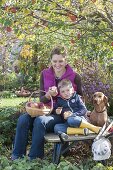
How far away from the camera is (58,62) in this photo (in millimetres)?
5203

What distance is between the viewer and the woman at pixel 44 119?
4.84 metres

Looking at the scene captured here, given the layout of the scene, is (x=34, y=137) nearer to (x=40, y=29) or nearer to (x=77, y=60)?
(x=40, y=29)

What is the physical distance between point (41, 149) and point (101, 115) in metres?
0.79

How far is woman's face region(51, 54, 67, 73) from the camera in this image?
518 cm

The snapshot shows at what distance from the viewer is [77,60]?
9234mm

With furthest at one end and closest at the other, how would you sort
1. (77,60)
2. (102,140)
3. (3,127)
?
(77,60)
(3,127)
(102,140)

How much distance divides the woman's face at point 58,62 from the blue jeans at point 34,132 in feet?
1.90

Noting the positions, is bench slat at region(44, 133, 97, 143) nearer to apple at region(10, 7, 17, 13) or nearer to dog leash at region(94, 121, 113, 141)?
dog leash at region(94, 121, 113, 141)

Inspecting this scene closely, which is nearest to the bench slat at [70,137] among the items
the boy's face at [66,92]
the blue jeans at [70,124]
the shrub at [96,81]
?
the blue jeans at [70,124]

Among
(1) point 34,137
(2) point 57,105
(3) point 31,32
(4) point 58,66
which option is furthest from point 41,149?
(3) point 31,32

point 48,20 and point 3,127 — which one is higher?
point 48,20

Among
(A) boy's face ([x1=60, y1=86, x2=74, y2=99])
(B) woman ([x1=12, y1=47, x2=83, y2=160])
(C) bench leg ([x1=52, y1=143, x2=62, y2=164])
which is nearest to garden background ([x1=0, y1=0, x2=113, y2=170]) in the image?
(C) bench leg ([x1=52, y1=143, x2=62, y2=164])

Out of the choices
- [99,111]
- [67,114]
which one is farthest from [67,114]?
[99,111]

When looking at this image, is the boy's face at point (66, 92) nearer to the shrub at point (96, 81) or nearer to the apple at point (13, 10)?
the apple at point (13, 10)
